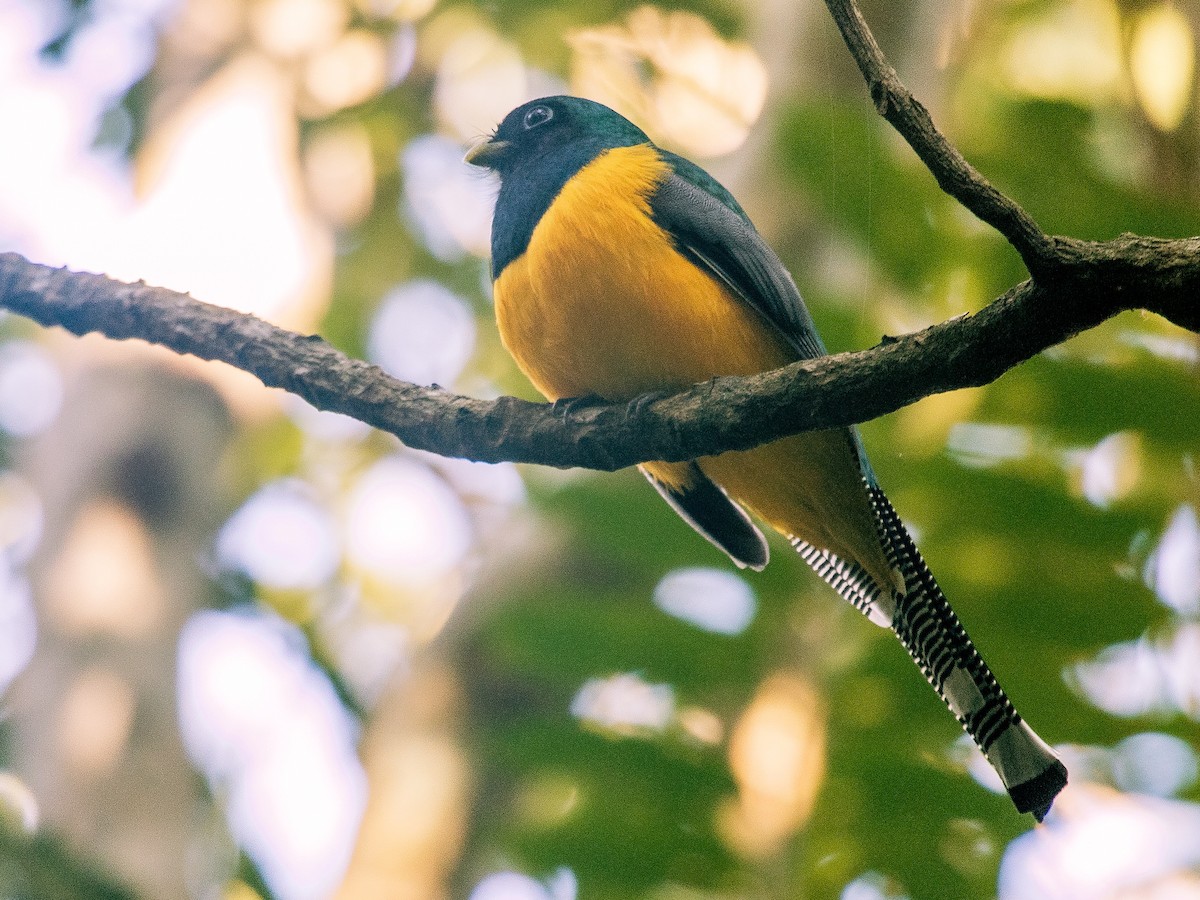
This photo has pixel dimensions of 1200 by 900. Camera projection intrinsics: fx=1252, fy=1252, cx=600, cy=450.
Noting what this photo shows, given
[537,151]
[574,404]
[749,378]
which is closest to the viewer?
[749,378]

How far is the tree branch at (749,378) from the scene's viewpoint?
5.85ft

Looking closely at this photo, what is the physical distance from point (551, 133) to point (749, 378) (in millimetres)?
1588

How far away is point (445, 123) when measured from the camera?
5.29 meters

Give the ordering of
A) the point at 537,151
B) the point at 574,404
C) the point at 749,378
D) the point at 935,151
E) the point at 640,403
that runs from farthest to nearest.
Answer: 1. the point at 537,151
2. the point at 574,404
3. the point at 640,403
4. the point at 749,378
5. the point at 935,151

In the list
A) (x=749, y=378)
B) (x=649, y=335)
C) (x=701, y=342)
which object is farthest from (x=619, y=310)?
(x=749, y=378)

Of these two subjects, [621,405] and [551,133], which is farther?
[551,133]

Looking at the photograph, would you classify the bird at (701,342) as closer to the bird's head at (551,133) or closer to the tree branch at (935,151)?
the bird's head at (551,133)

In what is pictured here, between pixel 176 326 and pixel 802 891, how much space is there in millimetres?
1923

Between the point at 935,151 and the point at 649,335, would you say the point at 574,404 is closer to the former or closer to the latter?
Answer: the point at 649,335

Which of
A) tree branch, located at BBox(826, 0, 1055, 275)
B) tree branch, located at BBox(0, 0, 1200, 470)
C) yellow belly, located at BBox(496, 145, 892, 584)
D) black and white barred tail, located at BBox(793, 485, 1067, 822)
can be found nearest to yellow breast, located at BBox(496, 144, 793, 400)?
yellow belly, located at BBox(496, 145, 892, 584)

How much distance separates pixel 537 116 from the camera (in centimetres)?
373

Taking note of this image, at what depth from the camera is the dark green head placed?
3258mm

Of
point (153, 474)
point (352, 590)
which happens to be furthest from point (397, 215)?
point (352, 590)

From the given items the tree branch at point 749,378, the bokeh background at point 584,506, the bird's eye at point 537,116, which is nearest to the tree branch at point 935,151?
the tree branch at point 749,378
